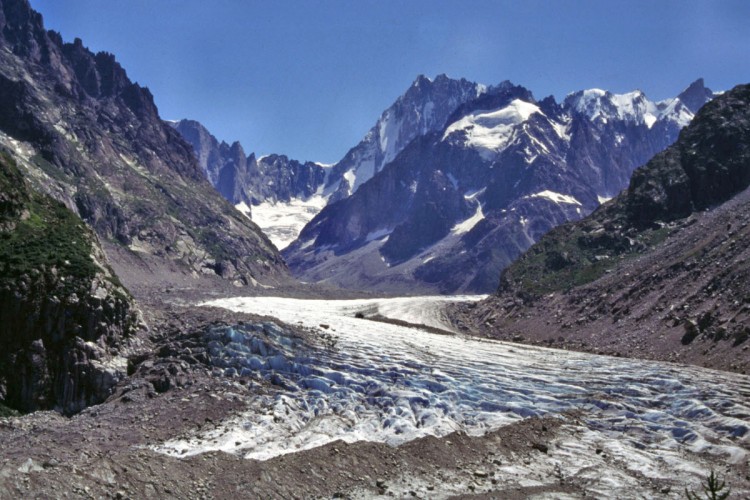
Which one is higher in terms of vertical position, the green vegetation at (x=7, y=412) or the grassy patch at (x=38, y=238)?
the grassy patch at (x=38, y=238)

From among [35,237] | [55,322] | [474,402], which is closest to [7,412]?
[55,322]

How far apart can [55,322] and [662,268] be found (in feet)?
240

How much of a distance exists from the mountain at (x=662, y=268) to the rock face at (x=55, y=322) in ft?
158

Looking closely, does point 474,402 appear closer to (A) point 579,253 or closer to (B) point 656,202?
(A) point 579,253

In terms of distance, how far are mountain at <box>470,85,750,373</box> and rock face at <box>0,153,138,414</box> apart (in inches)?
1900

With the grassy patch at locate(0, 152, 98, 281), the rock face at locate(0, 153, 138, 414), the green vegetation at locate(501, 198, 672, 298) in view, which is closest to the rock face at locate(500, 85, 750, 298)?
the green vegetation at locate(501, 198, 672, 298)

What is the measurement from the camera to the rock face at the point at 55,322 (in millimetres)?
45438

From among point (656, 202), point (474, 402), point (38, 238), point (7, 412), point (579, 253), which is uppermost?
point (656, 202)

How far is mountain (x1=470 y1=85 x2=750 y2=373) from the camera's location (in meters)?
69.9

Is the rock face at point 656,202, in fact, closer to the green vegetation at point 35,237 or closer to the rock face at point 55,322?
the green vegetation at point 35,237

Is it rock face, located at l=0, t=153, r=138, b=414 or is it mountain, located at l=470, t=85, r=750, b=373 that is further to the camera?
mountain, located at l=470, t=85, r=750, b=373

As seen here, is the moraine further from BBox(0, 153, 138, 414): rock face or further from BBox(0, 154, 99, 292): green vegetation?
BBox(0, 154, 99, 292): green vegetation

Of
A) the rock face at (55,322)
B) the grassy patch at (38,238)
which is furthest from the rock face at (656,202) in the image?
the rock face at (55,322)

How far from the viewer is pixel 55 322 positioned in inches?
1896
